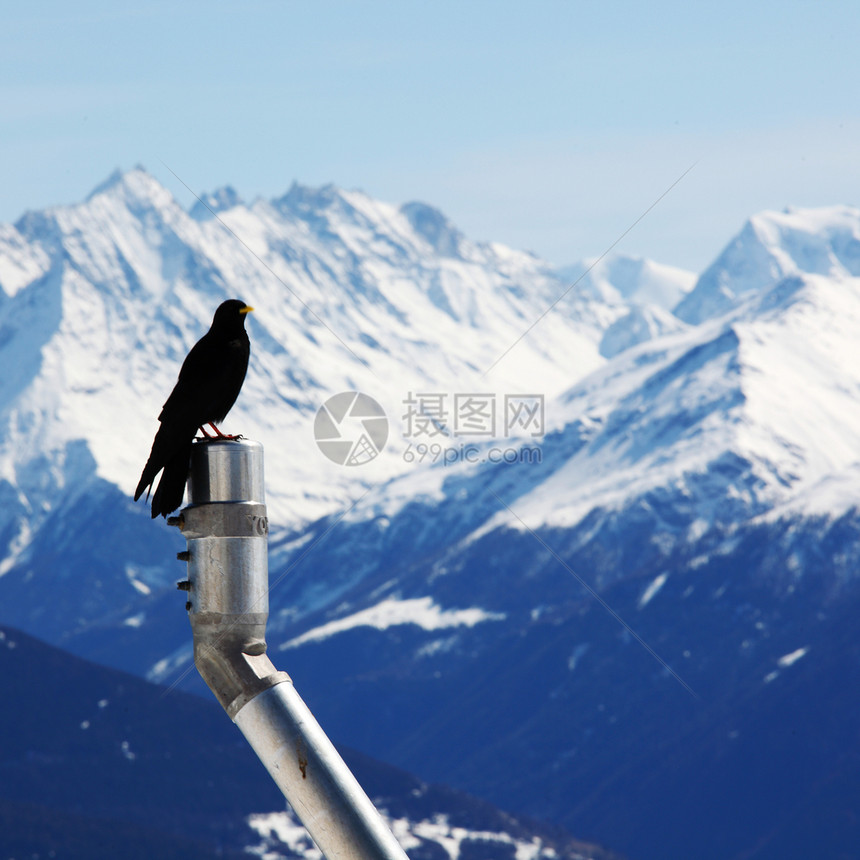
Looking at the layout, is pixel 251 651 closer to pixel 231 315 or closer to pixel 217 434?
pixel 217 434

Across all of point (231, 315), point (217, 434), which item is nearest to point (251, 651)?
point (217, 434)

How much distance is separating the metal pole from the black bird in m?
0.17

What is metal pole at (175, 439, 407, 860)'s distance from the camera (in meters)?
11.7

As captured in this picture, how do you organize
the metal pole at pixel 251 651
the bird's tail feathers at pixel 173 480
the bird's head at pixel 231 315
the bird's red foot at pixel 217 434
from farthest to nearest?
the bird's head at pixel 231 315, the bird's red foot at pixel 217 434, the bird's tail feathers at pixel 173 480, the metal pole at pixel 251 651

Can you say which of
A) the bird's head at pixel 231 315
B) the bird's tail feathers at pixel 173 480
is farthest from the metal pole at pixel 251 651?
the bird's head at pixel 231 315

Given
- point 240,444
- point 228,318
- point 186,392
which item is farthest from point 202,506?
point 228,318

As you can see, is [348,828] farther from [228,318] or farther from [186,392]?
[228,318]

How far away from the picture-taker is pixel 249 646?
12461 mm

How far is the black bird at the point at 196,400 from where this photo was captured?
13.1m

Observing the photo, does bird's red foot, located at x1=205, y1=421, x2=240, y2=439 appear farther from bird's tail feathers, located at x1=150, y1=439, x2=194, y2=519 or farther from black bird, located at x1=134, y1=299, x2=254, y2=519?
bird's tail feathers, located at x1=150, y1=439, x2=194, y2=519

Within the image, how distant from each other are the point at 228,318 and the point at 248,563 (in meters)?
3.83

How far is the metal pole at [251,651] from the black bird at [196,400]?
17 centimetres

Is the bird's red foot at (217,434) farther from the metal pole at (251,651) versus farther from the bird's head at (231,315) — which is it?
the bird's head at (231,315)

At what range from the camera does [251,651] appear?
40.8 ft
